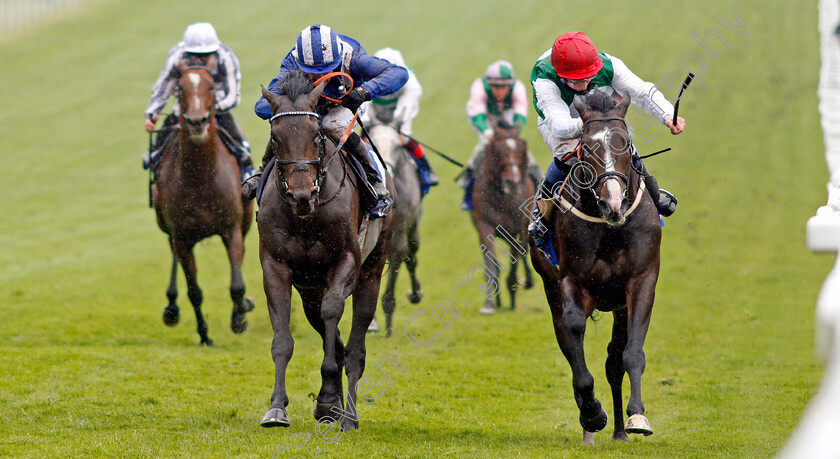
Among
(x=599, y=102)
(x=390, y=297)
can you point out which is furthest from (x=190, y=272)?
(x=599, y=102)

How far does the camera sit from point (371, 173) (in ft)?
22.4

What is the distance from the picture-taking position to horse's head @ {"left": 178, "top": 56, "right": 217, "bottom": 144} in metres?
8.96

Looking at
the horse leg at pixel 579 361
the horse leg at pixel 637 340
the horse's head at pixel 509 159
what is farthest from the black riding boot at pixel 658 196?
the horse's head at pixel 509 159

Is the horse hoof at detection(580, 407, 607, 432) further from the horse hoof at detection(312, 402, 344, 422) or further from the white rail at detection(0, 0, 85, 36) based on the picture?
the white rail at detection(0, 0, 85, 36)

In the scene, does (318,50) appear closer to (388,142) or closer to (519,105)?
(388,142)

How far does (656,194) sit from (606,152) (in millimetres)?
748

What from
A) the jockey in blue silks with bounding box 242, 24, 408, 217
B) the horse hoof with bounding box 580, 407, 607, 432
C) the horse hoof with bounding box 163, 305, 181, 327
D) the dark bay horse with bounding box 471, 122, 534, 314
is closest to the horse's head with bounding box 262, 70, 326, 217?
the jockey in blue silks with bounding box 242, 24, 408, 217

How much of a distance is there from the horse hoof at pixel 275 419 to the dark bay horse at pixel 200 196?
150 inches

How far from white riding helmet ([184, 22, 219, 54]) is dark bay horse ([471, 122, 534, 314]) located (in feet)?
12.5

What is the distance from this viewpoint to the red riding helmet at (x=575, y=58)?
242 inches

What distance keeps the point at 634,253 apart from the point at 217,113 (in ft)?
18.2

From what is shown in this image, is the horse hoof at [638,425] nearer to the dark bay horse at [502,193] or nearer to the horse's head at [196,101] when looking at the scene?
the horse's head at [196,101]

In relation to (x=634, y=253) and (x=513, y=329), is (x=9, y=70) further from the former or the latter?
(x=634, y=253)

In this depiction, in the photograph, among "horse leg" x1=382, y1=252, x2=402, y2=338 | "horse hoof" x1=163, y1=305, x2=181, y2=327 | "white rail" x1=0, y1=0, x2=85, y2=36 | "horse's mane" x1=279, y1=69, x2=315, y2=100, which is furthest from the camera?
"white rail" x1=0, y1=0, x2=85, y2=36
